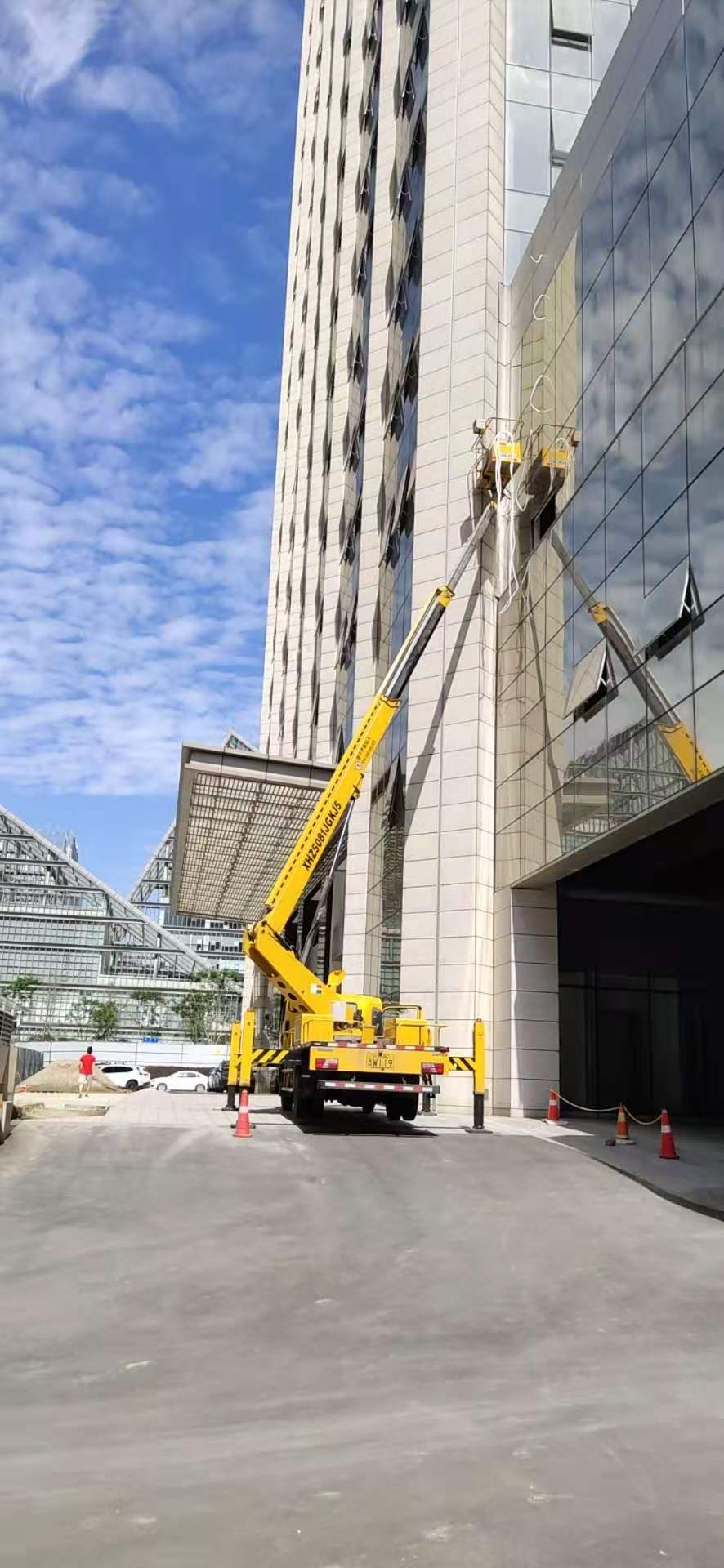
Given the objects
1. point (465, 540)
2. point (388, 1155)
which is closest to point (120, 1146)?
point (388, 1155)

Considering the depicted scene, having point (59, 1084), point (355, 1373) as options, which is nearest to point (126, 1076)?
point (59, 1084)

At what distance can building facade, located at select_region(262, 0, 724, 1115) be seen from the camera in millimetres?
18922

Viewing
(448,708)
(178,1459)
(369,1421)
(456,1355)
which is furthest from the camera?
(448,708)

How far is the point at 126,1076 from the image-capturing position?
181 feet

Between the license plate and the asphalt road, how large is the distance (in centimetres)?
555

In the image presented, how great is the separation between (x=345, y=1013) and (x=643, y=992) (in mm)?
13209

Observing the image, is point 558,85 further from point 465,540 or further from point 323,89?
point 323,89

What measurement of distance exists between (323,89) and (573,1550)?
7747cm

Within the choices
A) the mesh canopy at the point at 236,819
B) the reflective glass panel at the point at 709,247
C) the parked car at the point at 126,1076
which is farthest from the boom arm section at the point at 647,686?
the parked car at the point at 126,1076

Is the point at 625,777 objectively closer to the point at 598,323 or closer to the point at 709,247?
the point at 709,247

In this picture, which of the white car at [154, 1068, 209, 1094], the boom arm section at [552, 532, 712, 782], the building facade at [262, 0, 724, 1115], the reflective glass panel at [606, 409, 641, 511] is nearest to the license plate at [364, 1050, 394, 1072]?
the building facade at [262, 0, 724, 1115]

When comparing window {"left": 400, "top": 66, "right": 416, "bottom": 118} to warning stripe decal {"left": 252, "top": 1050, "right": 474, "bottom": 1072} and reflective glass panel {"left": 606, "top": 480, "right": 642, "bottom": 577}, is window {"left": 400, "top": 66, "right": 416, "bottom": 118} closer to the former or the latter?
reflective glass panel {"left": 606, "top": 480, "right": 642, "bottom": 577}

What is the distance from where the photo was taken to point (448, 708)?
29406mm

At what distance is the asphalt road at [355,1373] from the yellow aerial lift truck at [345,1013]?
565cm
